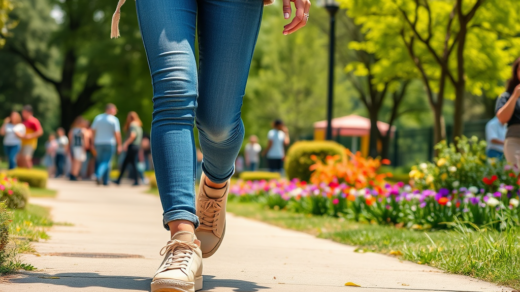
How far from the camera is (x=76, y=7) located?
30.3 metres

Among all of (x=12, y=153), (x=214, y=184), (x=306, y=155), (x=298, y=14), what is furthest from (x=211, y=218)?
(x=12, y=153)

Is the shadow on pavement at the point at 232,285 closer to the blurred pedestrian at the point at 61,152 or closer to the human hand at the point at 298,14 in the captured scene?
the human hand at the point at 298,14

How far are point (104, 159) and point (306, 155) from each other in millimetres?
5244

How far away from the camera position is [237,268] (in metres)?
3.13

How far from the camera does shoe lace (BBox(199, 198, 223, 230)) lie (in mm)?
2943

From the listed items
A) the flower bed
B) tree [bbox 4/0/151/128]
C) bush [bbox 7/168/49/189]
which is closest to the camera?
the flower bed

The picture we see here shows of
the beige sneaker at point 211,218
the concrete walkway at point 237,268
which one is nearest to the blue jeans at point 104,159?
the concrete walkway at point 237,268

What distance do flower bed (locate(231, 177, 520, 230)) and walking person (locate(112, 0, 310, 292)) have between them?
245cm

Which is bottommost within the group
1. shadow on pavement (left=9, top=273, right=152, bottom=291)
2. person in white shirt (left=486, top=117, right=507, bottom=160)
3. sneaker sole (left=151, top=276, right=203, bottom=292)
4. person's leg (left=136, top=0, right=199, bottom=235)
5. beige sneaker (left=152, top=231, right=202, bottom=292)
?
shadow on pavement (left=9, top=273, right=152, bottom=291)

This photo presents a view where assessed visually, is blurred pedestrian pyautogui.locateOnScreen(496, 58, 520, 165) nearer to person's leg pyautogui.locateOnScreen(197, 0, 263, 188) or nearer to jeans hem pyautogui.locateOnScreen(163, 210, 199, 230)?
person's leg pyautogui.locateOnScreen(197, 0, 263, 188)

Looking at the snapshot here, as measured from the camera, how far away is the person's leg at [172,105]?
2.44 meters

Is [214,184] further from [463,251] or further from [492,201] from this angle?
[492,201]

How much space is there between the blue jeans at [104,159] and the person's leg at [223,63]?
483 inches

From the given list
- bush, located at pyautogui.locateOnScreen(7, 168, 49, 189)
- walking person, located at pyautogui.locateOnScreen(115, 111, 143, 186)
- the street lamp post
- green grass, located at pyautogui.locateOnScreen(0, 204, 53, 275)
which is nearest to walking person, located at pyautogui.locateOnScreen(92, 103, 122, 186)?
walking person, located at pyautogui.locateOnScreen(115, 111, 143, 186)
